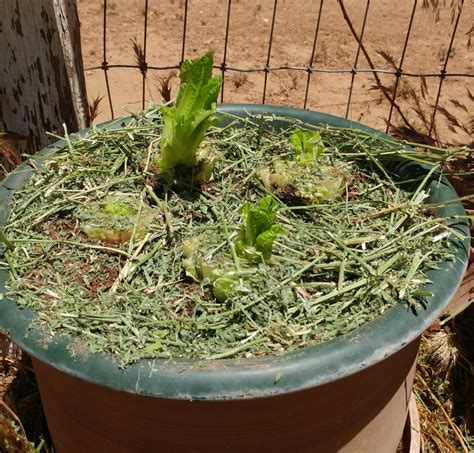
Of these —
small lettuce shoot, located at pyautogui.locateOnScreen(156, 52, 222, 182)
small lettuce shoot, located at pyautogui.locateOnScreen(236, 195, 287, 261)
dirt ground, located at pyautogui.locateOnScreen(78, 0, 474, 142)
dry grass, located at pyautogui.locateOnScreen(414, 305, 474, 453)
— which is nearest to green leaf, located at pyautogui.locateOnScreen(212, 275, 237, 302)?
small lettuce shoot, located at pyautogui.locateOnScreen(236, 195, 287, 261)

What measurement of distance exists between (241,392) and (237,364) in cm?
5

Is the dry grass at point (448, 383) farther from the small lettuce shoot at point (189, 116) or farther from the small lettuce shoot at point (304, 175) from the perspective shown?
the small lettuce shoot at point (189, 116)

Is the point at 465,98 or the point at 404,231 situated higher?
the point at 404,231

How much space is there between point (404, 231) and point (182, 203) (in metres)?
0.48

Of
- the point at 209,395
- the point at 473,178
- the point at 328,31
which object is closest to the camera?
the point at 209,395

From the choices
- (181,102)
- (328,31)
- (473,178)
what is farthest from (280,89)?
(181,102)

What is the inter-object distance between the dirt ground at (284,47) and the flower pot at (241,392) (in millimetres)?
2949

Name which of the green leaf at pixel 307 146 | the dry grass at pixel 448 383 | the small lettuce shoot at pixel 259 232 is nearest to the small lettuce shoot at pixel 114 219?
the small lettuce shoot at pixel 259 232

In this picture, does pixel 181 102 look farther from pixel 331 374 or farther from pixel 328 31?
pixel 328 31

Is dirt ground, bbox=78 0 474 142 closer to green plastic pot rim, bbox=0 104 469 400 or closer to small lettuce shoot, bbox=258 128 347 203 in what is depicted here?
small lettuce shoot, bbox=258 128 347 203

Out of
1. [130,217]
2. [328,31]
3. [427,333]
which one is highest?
[130,217]

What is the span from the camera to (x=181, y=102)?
1.48 metres

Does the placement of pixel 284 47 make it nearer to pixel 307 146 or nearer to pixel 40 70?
pixel 40 70

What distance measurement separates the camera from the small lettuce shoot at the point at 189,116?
1.42 metres
